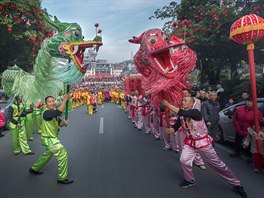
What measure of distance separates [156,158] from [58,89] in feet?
9.15

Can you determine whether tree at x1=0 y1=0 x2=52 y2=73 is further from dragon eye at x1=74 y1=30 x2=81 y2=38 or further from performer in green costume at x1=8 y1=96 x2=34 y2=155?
dragon eye at x1=74 y1=30 x2=81 y2=38

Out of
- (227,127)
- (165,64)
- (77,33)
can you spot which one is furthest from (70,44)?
(227,127)

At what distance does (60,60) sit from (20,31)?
1206 centimetres

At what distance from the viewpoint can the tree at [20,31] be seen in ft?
50.1

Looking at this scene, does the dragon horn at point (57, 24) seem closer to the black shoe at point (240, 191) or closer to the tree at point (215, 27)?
the black shoe at point (240, 191)

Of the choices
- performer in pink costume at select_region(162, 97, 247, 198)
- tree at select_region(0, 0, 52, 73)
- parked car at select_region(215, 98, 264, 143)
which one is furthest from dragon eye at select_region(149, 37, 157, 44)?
tree at select_region(0, 0, 52, 73)

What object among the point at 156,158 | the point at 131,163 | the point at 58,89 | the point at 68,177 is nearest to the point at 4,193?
the point at 68,177

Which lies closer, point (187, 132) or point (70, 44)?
point (187, 132)

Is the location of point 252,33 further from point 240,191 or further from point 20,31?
point 20,31

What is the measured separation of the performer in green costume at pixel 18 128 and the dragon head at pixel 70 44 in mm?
2345

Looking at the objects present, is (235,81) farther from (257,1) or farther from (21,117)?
(21,117)

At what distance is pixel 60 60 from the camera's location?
6074mm

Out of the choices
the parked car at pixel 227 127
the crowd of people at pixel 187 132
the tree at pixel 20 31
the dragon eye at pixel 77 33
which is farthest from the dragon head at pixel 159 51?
the tree at pixel 20 31

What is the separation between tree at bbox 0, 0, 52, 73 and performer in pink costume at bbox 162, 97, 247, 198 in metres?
10.7
